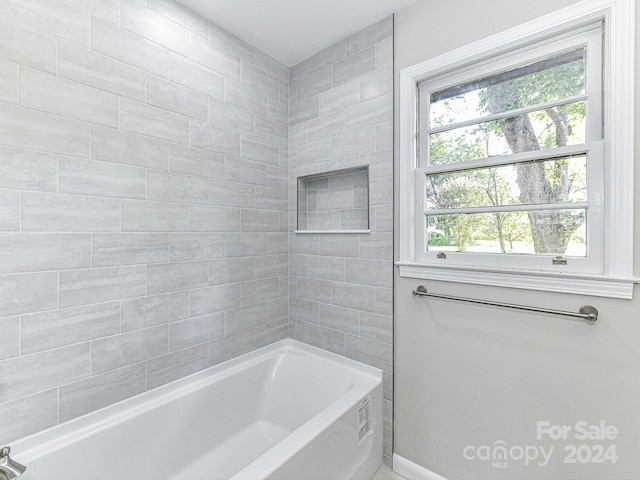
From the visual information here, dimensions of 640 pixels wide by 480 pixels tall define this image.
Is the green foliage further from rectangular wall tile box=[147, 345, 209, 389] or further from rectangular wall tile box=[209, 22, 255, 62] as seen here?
rectangular wall tile box=[147, 345, 209, 389]

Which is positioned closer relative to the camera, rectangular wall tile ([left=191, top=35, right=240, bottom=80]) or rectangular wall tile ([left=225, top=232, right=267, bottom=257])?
rectangular wall tile ([left=191, top=35, right=240, bottom=80])

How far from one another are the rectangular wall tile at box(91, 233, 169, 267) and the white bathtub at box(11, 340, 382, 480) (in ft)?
2.29

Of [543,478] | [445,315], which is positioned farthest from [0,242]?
[543,478]

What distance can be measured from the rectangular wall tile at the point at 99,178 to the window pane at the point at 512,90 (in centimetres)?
164

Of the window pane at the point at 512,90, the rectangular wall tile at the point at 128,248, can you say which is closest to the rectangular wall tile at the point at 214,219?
A: the rectangular wall tile at the point at 128,248

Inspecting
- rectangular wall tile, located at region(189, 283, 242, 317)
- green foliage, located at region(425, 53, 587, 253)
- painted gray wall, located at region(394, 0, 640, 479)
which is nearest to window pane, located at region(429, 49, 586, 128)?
green foliage, located at region(425, 53, 587, 253)

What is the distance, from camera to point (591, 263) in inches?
50.9

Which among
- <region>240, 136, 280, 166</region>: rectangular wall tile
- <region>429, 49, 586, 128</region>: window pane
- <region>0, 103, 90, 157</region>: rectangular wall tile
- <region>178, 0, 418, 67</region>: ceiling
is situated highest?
<region>178, 0, 418, 67</region>: ceiling

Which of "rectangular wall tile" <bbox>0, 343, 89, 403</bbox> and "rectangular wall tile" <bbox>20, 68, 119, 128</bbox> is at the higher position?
"rectangular wall tile" <bbox>20, 68, 119, 128</bbox>

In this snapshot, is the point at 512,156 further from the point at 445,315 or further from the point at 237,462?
the point at 237,462

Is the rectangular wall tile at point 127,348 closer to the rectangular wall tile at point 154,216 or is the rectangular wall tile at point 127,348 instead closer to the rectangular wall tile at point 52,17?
the rectangular wall tile at point 154,216

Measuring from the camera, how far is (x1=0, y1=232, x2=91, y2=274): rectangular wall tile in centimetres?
120

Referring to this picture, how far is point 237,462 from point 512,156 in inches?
85.8

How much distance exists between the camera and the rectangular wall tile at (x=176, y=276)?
1.62 metres
